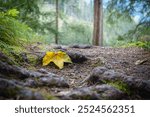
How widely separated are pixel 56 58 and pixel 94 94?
198 centimetres

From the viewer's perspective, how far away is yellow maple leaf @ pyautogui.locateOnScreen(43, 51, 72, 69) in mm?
4474

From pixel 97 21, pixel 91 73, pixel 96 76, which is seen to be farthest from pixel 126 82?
pixel 97 21

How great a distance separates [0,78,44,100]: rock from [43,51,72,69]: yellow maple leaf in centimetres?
193

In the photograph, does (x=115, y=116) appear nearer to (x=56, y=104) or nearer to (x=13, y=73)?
(x=56, y=104)

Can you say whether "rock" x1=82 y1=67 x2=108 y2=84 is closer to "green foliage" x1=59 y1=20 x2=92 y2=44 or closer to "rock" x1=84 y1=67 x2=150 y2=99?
"rock" x1=84 y1=67 x2=150 y2=99

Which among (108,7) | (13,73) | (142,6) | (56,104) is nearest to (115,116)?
(56,104)

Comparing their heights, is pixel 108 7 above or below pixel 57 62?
above

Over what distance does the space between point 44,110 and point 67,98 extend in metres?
0.27

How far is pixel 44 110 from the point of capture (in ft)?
7.75

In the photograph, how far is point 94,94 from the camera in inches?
105

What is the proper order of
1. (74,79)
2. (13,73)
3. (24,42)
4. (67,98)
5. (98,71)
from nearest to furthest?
1. (67,98)
2. (13,73)
3. (98,71)
4. (74,79)
5. (24,42)

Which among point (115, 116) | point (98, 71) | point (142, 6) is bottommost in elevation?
point (115, 116)

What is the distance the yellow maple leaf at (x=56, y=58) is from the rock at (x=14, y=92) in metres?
1.93

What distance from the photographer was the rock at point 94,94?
2595 millimetres
